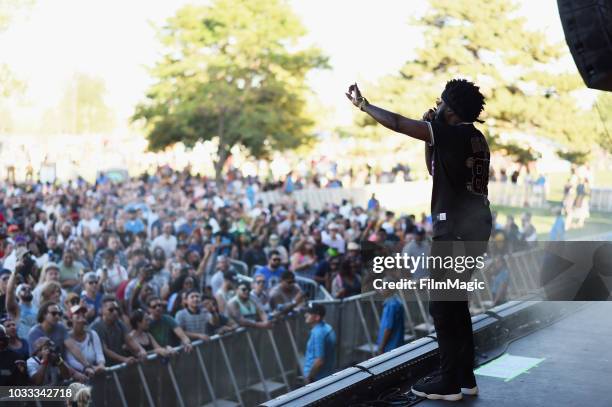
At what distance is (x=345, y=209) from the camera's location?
18984 millimetres

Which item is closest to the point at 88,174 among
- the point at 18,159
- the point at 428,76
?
the point at 18,159

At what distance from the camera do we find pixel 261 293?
9016 millimetres

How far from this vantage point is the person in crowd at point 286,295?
873 centimetres

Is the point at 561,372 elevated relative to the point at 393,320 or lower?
elevated

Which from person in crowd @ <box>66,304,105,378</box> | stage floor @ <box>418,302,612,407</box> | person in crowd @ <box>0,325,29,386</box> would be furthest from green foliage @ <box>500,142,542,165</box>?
person in crowd @ <box>0,325,29,386</box>

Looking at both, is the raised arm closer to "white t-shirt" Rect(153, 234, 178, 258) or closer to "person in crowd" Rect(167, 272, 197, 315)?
"person in crowd" Rect(167, 272, 197, 315)

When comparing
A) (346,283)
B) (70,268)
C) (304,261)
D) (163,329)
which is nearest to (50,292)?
(163,329)

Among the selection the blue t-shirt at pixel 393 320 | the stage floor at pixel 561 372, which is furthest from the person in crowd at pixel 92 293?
the stage floor at pixel 561 372

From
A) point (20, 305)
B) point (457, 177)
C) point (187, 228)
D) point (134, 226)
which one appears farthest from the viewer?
point (187, 228)

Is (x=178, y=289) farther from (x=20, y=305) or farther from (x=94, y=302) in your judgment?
(x=20, y=305)

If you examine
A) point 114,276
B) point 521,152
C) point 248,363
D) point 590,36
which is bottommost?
point 248,363

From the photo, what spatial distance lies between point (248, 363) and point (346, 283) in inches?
87.0

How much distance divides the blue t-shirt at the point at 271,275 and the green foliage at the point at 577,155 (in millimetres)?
23748

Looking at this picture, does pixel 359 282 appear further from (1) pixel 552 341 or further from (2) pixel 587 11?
(2) pixel 587 11
